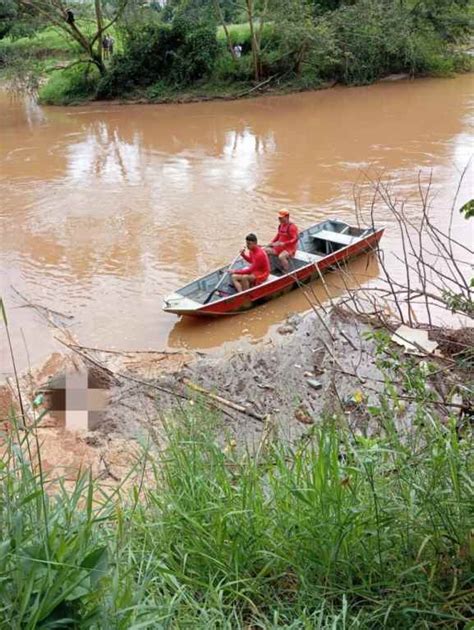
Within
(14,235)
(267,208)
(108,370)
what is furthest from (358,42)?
(108,370)

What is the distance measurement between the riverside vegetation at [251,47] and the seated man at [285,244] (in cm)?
1579

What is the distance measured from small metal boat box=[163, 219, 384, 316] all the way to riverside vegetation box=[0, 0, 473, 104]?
15.2 m

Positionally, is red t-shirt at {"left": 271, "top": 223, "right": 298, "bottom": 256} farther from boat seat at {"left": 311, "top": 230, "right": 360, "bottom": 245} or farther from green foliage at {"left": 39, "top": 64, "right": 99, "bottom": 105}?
green foliage at {"left": 39, "top": 64, "right": 99, "bottom": 105}

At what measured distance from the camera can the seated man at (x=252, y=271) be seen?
27.0ft

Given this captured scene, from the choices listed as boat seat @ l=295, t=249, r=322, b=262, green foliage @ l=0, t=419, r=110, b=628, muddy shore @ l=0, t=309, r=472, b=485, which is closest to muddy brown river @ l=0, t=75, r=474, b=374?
boat seat @ l=295, t=249, r=322, b=262

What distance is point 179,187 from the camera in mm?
13797

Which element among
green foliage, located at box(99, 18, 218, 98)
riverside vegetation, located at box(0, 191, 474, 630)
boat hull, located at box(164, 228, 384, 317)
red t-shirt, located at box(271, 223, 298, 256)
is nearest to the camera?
riverside vegetation, located at box(0, 191, 474, 630)

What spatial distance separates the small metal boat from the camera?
314 inches

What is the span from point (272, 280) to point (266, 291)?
6.5 inches

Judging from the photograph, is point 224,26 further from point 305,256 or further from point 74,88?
Result: point 305,256

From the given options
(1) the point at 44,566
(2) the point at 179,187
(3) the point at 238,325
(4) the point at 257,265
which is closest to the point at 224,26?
(2) the point at 179,187

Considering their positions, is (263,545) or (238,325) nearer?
(263,545)

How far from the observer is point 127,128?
1986 centimetres

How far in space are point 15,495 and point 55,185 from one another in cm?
1292
